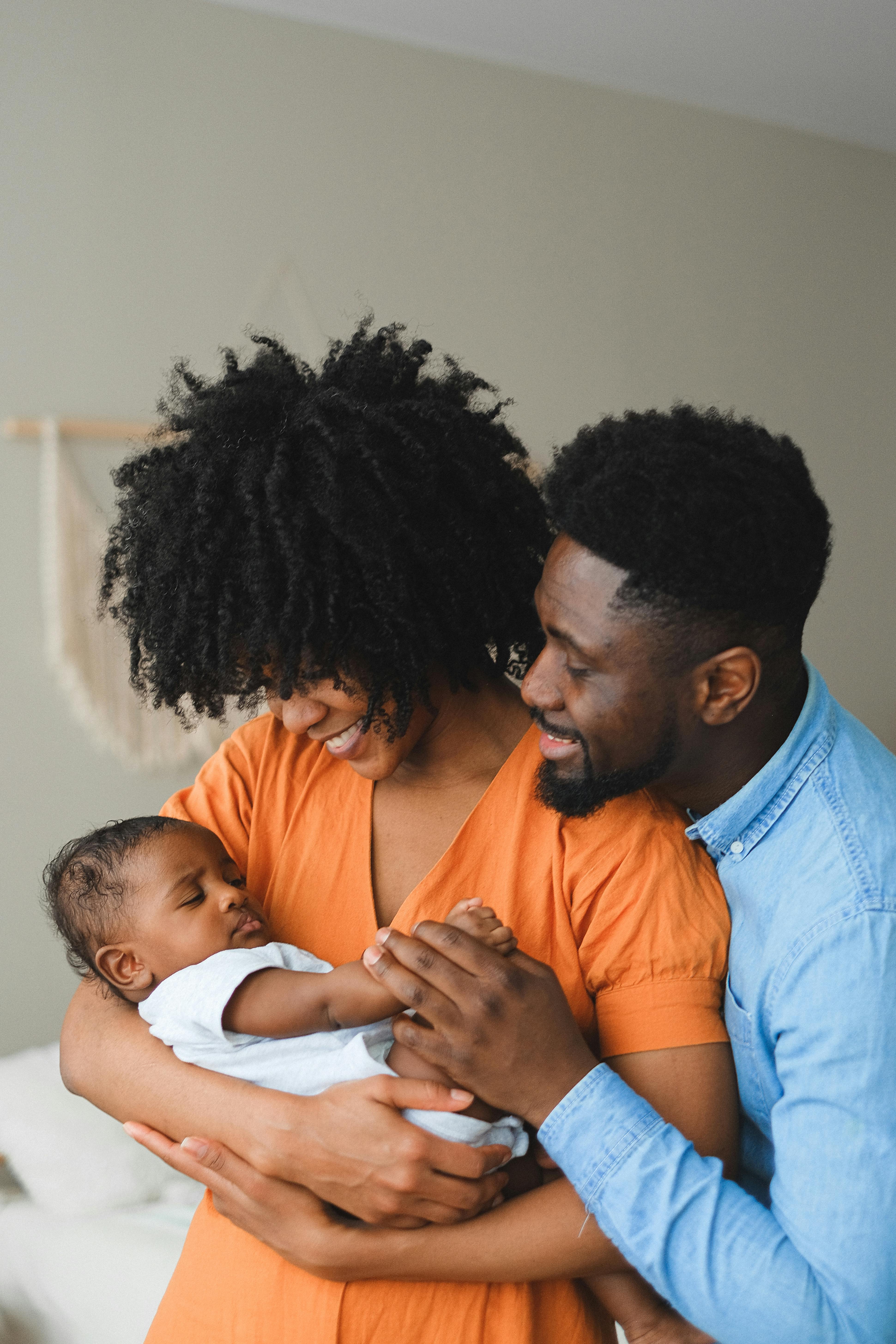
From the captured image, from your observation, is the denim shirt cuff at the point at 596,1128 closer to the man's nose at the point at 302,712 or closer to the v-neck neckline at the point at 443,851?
the v-neck neckline at the point at 443,851

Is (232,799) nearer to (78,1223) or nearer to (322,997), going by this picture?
(322,997)

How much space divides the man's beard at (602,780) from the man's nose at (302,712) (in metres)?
0.26

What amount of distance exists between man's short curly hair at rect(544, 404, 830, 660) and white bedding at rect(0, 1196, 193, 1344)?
1376 mm

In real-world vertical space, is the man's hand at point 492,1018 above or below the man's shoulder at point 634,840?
below

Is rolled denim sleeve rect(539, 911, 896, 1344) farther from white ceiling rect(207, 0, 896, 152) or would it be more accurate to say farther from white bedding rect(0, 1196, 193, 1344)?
white ceiling rect(207, 0, 896, 152)

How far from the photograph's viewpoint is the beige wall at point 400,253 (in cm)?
278

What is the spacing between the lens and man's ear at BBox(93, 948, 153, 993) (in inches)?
50.3

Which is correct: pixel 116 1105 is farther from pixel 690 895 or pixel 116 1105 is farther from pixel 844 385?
pixel 844 385

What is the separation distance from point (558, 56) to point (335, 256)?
994 millimetres

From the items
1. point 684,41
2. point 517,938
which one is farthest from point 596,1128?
point 684,41

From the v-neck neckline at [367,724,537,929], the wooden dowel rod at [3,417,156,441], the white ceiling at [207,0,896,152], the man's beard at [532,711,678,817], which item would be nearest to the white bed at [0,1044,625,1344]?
the v-neck neckline at [367,724,537,929]

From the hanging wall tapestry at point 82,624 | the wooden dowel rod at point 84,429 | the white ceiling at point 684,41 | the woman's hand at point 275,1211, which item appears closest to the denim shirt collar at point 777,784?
the woman's hand at point 275,1211

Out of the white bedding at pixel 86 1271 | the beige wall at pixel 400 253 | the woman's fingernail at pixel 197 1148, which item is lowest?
the white bedding at pixel 86 1271

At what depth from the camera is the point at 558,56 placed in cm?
336
